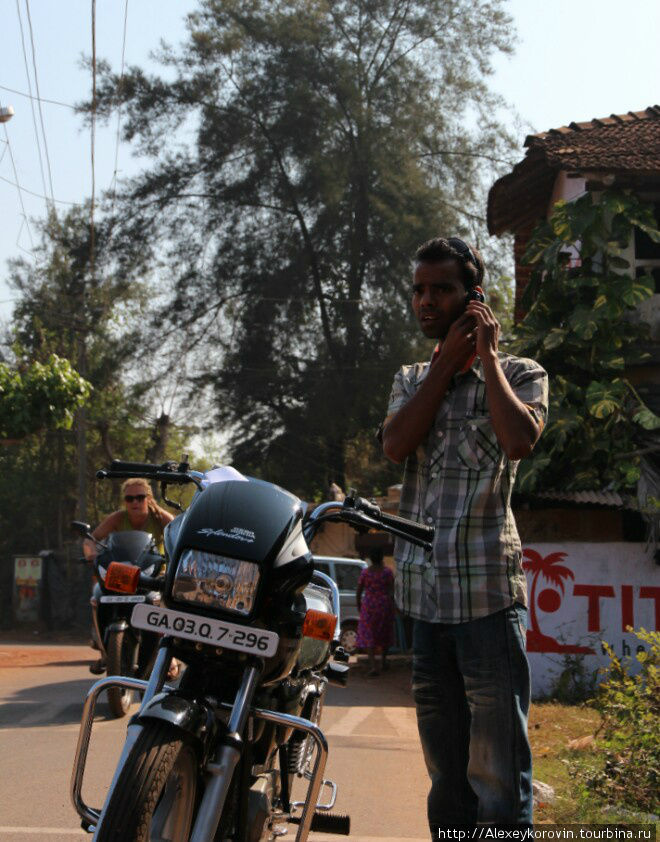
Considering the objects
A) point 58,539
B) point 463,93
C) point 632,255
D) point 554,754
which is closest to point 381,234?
point 463,93

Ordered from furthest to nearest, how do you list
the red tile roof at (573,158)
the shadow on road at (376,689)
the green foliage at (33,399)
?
the green foliage at (33,399) → the red tile roof at (573,158) → the shadow on road at (376,689)

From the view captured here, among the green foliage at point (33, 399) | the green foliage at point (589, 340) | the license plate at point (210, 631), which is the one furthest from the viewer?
the green foliage at point (33, 399)

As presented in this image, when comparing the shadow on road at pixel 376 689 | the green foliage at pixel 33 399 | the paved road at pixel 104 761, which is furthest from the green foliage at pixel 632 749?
the green foliage at pixel 33 399

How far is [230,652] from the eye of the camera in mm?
3078

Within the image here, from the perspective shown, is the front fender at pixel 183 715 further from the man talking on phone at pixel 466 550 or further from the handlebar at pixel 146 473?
the handlebar at pixel 146 473

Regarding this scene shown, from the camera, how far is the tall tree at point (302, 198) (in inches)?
1233

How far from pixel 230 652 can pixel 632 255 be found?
1096cm

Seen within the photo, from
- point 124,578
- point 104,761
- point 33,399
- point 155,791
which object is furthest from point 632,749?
point 33,399

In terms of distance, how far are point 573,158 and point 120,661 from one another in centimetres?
757

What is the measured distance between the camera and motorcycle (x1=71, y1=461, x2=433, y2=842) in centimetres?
282

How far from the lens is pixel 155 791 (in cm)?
266

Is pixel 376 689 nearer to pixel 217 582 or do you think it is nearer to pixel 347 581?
pixel 347 581

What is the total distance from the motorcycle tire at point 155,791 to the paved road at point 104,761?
225 centimetres

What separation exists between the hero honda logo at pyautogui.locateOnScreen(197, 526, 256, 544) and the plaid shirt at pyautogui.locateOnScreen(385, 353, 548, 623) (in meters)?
0.56
